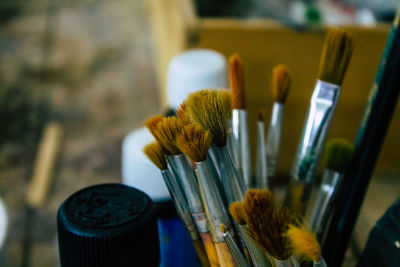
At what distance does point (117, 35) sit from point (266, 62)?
1.64ft

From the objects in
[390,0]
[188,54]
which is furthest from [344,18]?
[188,54]

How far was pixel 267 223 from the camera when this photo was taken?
17cm

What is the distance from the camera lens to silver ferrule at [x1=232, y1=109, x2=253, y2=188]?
0.25 meters

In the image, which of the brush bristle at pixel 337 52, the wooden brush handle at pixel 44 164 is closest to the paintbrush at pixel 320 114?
the brush bristle at pixel 337 52

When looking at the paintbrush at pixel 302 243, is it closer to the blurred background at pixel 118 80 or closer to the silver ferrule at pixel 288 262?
the silver ferrule at pixel 288 262

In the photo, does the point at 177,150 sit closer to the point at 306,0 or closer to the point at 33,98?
the point at 306,0

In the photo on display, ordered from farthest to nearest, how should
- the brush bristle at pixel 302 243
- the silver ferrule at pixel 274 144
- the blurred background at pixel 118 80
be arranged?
the blurred background at pixel 118 80 → the silver ferrule at pixel 274 144 → the brush bristle at pixel 302 243

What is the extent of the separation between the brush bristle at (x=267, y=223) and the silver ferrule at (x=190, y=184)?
40 mm

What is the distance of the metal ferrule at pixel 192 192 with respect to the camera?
0.21 metres

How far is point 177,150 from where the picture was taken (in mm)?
205

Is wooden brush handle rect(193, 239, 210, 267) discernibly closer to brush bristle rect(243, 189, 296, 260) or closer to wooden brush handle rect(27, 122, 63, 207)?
brush bristle rect(243, 189, 296, 260)

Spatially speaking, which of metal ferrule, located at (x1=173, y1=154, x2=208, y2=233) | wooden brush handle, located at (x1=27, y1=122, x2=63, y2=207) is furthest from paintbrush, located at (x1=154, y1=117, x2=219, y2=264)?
wooden brush handle, located at (x1=27, y1=122, x2=63, y2=207)

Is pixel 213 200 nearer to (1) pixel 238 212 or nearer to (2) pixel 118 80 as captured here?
(1) pixel 238 212

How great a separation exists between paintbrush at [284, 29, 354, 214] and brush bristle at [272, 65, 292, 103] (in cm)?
2
